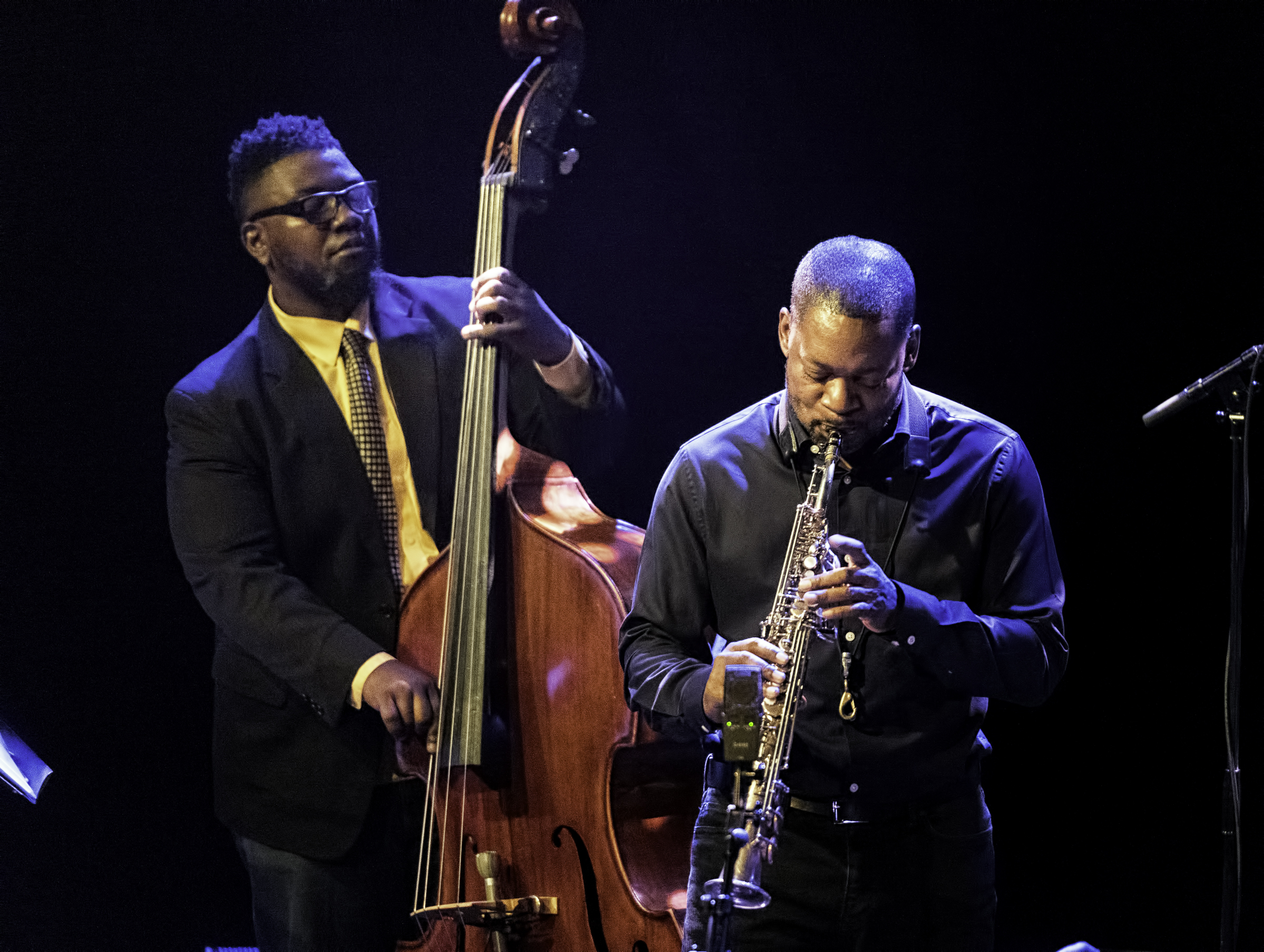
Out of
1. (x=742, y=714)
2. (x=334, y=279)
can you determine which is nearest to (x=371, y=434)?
Result: (x=334, y=279)

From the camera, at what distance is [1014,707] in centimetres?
324

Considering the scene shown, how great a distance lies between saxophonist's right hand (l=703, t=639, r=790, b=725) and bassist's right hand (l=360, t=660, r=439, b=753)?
0.83m

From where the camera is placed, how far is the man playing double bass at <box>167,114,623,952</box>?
9.31 ft

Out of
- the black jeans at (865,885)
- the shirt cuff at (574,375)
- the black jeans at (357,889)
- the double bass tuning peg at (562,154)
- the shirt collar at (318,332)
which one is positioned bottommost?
the black jeans at (357,889)

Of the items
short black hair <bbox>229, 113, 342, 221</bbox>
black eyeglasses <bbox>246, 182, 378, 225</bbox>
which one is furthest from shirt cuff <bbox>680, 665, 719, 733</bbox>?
short black hair <bbox>229, 113, 342, 221</bbox>

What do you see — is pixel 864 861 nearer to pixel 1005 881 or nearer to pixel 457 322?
pixel 1005 881

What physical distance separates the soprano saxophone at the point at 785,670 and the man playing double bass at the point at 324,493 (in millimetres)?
868

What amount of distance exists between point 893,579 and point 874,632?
0.52ft

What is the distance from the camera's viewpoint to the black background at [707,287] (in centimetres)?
314

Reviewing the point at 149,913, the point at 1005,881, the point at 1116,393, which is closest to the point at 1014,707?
A: the point at 1005,881

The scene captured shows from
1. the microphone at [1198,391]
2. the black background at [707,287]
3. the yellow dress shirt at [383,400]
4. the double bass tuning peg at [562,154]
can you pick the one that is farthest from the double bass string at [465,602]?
the microphone at [1198,391]

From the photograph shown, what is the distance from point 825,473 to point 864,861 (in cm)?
61

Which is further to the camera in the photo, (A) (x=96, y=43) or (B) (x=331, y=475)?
(A) (x=96, y=43)

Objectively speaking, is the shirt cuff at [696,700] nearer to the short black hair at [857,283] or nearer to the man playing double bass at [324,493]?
the short black hair at [857,283]
